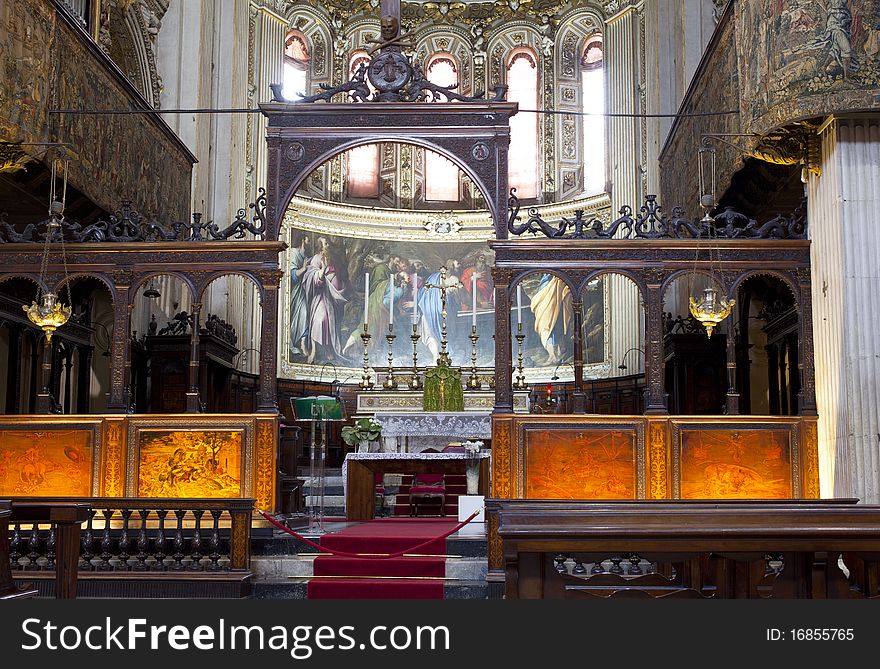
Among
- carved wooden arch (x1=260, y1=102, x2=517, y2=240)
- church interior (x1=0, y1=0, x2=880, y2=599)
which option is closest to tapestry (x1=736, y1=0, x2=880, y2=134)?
church interior (x1=0, y1=0, x2=880, y2=599)

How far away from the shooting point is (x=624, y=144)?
2314cm

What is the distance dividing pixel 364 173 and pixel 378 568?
1651 centimetres

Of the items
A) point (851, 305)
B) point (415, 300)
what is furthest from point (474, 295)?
point (851, 305)

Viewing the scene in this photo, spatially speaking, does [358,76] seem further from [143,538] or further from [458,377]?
[143,538]

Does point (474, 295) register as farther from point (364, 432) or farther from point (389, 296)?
point (364, 432)

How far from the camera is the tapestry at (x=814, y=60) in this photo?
34.5ft

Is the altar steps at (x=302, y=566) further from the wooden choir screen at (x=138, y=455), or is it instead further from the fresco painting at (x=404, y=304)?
the fresco painting at (x=404, y=304)

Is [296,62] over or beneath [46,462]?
over

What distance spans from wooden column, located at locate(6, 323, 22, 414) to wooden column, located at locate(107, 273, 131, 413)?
13.6 feet

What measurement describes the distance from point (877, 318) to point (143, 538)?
7518 millimetres

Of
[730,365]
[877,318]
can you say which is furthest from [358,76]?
[877,318]

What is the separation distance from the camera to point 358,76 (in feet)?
43.0

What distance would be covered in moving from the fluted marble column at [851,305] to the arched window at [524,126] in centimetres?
1469

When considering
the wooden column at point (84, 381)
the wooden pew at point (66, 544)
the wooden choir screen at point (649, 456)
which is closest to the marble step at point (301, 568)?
the wooden choir screen at point (649, 456)
